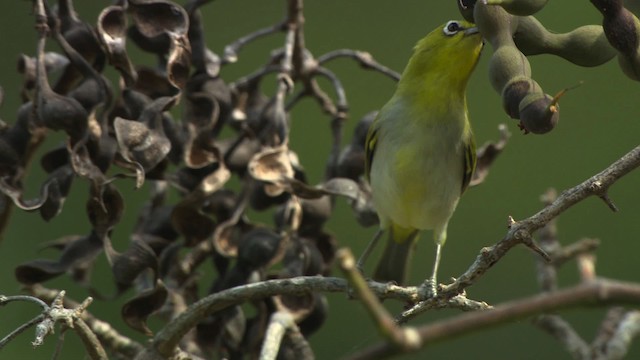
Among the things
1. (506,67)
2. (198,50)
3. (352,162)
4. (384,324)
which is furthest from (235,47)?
(384,324)

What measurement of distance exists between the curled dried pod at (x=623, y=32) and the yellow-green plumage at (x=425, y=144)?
1.61 m

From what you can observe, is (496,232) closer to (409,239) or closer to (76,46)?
(409,239)

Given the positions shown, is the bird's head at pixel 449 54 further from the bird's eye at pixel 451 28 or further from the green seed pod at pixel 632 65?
the green seed pod at pixel 632 65

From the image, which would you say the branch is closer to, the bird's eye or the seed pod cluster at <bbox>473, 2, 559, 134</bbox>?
the seed pod cluster at <bbox>473, 2, 559, 134</bbox>

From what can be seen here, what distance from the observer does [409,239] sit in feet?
12.1

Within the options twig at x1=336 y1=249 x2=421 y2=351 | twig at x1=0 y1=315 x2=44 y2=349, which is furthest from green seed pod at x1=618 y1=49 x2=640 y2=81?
twig at x1=0 y1=315 x2=44 y2=349

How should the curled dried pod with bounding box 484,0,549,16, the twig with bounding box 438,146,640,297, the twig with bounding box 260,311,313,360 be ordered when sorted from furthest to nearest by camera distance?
the twig with bounding box 260,311,313,360 < the twig with bounding box 438,146,640,297 < the curled dried pod with bounding box 484,0,549,16

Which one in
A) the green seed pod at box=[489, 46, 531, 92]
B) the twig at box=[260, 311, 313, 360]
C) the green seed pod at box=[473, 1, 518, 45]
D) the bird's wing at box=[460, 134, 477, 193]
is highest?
the green seed pod at box=[473, 1, 518, 45]

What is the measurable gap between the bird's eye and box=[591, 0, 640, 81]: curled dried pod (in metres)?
1.49

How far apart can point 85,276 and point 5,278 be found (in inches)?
60.4

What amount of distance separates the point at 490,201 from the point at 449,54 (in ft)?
4.58

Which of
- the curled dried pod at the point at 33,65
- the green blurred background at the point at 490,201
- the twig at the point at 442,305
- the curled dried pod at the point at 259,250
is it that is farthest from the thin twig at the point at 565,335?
the green blurred background at the point at 490,201

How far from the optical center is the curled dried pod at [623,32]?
1335mm

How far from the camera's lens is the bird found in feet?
10.2
